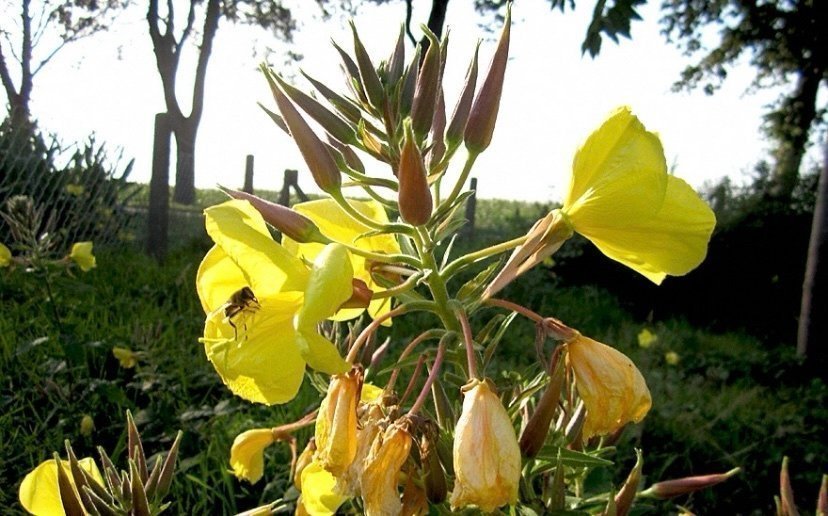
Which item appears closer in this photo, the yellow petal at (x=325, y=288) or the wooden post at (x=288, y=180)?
the yellow petal at (x=325, y=288)

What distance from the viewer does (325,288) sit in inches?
28.2

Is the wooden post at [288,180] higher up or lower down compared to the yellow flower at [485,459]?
higher up

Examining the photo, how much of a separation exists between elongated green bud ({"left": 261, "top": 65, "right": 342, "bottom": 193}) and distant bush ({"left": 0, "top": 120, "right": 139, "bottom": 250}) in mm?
4937

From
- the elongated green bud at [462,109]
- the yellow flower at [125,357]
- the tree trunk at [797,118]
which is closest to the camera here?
the elongated green bud at [462,109]

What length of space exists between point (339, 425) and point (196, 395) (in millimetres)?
2331

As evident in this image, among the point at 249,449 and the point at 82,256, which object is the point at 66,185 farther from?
the point at 249,449

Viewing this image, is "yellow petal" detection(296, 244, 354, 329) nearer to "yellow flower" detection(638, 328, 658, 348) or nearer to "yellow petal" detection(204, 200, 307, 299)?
"yellow petal" detection(204, 200, 307, 299)

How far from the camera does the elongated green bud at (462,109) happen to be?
3.09 feet

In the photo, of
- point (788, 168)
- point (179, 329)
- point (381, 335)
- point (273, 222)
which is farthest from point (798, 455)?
point (788, 168)

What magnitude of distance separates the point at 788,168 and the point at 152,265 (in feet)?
37.0

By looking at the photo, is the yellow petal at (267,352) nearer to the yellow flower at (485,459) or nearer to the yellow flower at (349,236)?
the yellow flower at (349,236)

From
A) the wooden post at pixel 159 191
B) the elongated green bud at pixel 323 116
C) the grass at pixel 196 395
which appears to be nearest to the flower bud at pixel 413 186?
the elongated green bud at pixel 323 116

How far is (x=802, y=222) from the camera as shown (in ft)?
25.3

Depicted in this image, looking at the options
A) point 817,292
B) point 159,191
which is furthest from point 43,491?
point 817,292
